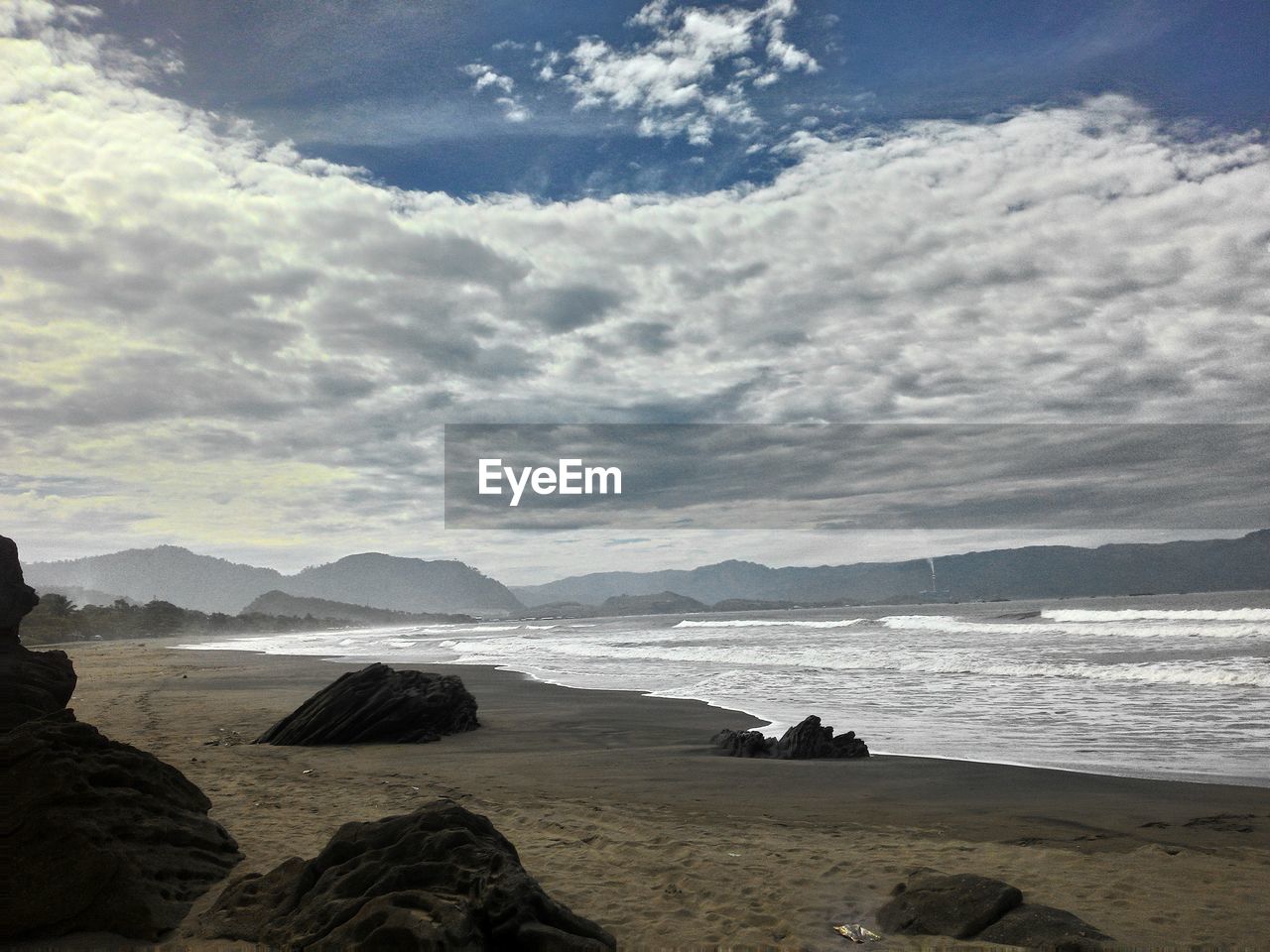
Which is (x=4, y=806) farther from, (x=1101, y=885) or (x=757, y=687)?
(x=757, y=687)

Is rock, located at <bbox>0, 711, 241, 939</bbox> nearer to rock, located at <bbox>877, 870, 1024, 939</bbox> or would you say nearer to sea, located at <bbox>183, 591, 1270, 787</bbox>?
rock, located at <bbox>877, 870, 1024, 939</bbox>

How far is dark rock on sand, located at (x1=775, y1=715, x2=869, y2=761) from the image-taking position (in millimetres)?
10523

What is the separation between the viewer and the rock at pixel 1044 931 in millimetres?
4297

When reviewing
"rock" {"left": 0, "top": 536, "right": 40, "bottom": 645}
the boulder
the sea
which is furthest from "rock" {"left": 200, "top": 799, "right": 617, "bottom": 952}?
the sea

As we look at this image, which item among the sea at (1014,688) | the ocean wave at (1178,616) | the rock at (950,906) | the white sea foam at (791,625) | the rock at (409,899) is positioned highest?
the rock at (409,899)

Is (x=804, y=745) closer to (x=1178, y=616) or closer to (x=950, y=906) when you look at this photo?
(x=950, y=906)

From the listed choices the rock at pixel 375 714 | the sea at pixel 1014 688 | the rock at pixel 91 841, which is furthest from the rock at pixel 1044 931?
the rock at pixel 375 714

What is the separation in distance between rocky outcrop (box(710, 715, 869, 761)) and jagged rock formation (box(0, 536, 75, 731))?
7.97m

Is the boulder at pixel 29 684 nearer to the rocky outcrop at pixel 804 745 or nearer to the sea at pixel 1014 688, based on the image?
the rocky outcrop at pixel 804 745

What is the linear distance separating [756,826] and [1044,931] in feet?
10.3

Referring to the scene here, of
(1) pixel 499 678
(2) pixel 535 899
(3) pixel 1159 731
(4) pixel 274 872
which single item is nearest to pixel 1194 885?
(2) pixel 535 899

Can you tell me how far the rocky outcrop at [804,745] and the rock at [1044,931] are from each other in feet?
19.5

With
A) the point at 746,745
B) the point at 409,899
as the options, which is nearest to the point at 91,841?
the point at 409,899

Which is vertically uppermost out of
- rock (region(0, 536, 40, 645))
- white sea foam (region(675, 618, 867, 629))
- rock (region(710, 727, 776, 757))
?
rock (region(0, 536, 40, 645))
